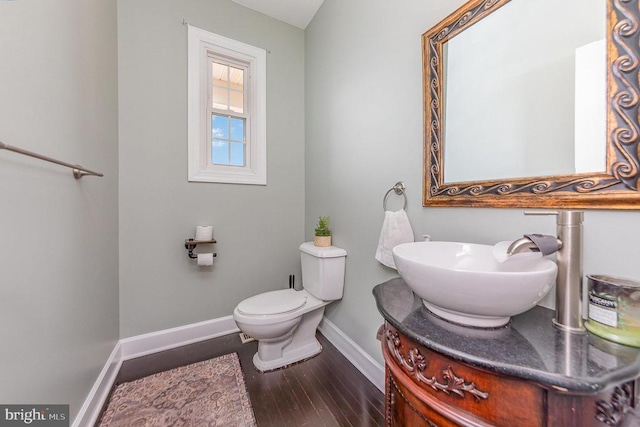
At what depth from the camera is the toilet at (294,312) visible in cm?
146

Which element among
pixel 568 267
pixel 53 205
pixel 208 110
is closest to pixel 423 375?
pixel 568 267

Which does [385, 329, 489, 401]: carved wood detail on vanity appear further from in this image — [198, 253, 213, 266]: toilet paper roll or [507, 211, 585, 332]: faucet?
[198, 253, 213, 266]: toilet paper roll

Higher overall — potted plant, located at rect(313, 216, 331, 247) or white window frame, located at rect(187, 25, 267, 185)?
white window frame, located at rect(187, 25, 267, 185)

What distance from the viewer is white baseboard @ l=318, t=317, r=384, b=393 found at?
A: 1.38 meters

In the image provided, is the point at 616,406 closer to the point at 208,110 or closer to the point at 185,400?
the point at 185,400

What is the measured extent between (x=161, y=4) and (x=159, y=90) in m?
0.64

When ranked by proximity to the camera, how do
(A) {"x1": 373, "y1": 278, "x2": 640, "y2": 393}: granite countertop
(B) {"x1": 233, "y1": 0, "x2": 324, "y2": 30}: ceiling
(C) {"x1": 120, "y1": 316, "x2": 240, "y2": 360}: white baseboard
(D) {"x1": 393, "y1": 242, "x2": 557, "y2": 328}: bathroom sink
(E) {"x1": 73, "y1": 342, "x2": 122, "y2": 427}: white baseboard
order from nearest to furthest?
(A) {"x1": 373, "y1": 278, "x2": 640, "y2": 393}: granite countertop < (D) {"x1": 393, "y1": 242, "x2": 557, "y2": 328}: bathroom sink < (E) {"x1": 73, "y1": 342, "x2": 122, "y2": 427}: white baseboard < (C) {"x1": 120, "y1": 316, "x2": 240, "y2": 360}: white baseboard < (B) {"x1": 233, "y1": 0, "x2": 324, "y2": 30}: ceiling

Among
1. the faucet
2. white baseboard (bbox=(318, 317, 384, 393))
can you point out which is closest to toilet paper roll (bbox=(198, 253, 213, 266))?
white baseboard (bbox=(318, 317, 384, 393))

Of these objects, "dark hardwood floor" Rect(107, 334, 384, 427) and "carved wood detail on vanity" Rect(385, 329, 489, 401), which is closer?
"carved wood detail on vanity" Rect(385, 329, 489, 401)

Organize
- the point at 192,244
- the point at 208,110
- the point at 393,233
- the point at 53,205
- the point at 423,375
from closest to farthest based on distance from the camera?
the point at 423,375 → the point at 53,205 → the point at 393,233 → the point at 192,244 → the point at 208,110

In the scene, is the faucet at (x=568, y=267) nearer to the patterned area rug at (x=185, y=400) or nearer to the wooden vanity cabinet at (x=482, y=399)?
the wooden vanity cabinet at (x=482, y=399)

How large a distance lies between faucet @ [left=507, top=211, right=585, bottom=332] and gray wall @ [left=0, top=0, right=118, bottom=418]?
1485mm

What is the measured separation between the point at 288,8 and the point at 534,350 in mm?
2715

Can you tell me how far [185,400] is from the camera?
4.25ft
